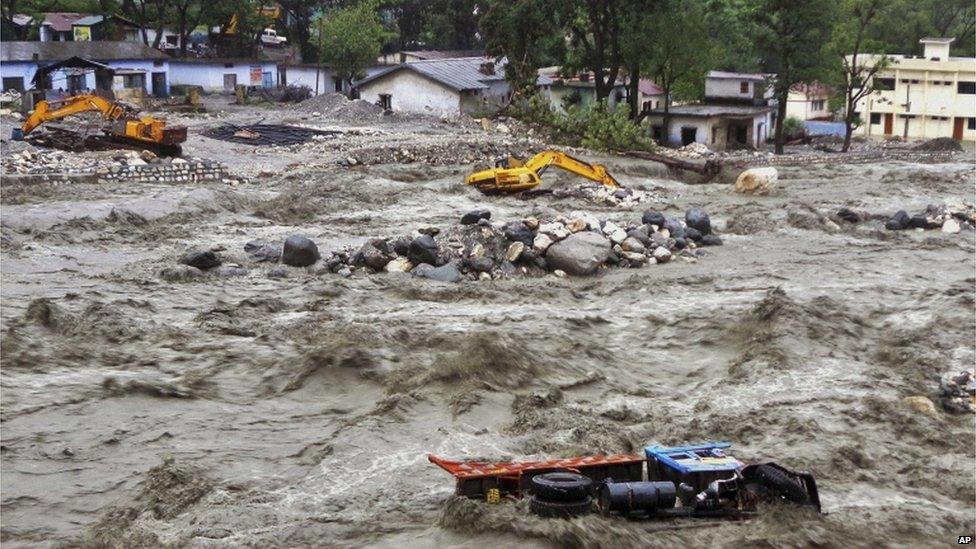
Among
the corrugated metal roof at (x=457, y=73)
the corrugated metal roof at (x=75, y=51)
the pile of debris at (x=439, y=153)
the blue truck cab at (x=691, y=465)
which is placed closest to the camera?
the blue truck cab at (x=691, y=465)

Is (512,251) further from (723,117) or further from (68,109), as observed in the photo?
(723,117)

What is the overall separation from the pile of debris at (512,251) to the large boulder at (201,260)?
188cm

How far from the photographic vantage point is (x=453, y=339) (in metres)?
15.8

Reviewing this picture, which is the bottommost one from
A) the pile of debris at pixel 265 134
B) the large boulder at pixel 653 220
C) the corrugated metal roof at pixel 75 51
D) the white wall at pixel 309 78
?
the large boulder at pixel 653 220

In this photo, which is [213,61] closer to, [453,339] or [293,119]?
[293,119]

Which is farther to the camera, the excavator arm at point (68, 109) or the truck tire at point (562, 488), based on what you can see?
the excavator arm at point (68, 109)

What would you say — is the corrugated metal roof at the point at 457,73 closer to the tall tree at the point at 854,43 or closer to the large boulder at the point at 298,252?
the tall tree at the point at 854,43

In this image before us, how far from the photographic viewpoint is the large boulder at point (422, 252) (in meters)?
19.9

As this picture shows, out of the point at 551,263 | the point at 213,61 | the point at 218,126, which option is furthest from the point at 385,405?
the point at 213,61

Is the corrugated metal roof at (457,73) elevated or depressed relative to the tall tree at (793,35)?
depressed

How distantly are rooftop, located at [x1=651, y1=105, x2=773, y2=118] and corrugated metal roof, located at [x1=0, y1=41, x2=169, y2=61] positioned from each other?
67.5 feet

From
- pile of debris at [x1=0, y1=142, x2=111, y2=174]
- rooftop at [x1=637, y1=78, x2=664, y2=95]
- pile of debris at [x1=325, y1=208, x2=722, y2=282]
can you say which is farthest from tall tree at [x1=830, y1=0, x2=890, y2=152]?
pile of debris at [x1=0, y1=142, x2=111, y2=174]

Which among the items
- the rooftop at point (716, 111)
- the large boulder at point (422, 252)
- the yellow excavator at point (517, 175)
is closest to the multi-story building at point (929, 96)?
the rooftop at point (716, 111)

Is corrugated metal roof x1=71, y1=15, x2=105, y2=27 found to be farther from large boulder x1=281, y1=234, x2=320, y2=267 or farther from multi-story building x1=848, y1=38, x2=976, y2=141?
large boulder x1=281, y1=234, x2=320, y2=267
